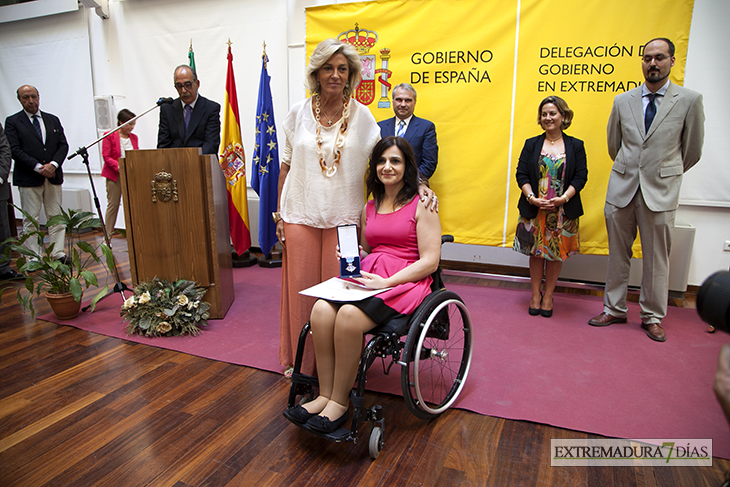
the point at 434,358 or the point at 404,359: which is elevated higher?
the point at 404,359

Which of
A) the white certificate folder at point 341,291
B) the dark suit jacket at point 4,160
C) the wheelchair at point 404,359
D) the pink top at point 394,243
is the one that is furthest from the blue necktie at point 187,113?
the wheelchair at point 404,359

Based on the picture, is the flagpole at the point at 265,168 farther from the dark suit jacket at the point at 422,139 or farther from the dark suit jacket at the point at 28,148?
the dark suit jacket at the point at 28,148

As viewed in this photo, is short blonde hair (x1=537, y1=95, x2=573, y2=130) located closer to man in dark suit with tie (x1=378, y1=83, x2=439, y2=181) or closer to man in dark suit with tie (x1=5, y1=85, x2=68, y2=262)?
man in dark suit with tie (x1=378, y1=83, x2=439, y2=181)

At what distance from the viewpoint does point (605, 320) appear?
3125 mm

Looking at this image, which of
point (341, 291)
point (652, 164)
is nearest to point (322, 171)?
point (341, 291)

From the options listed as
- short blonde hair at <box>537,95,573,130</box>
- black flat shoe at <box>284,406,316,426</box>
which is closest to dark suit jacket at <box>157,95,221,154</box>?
black flat shoe at <box>284,406,316,426</box>

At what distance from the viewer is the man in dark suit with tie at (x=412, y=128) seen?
3.71 metres

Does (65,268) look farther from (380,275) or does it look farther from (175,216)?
(380,275)

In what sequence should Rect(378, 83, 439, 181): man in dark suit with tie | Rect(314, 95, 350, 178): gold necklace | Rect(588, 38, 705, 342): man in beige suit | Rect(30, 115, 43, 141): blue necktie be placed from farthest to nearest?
Rect(30, 115, 43, 141): blue necktie, Rect(378, 83, 439, 181): man in dark suit with tie, Rect(588, 38, 705, 342): man in beige suit, Rect(314, 95, 350, 178): gold necklace

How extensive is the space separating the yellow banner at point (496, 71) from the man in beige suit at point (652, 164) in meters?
0.72

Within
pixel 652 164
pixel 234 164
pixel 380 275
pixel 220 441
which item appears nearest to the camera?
pixel 220 441

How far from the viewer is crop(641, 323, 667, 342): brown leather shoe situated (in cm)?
285

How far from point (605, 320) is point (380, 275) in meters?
2.02

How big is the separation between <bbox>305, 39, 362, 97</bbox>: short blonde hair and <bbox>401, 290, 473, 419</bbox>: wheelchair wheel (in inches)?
42.2
